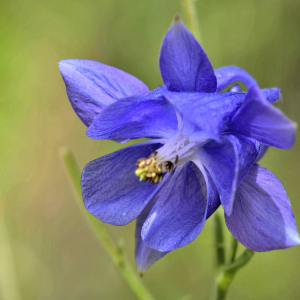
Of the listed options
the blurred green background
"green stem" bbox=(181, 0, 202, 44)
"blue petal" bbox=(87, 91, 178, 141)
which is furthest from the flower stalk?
the blurred green background

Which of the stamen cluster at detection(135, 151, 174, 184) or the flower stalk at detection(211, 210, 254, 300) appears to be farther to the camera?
the flower stalk at detection(211, 210, 254, 300)

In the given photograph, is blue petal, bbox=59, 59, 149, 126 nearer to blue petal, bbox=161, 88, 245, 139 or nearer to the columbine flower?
the columbine flower

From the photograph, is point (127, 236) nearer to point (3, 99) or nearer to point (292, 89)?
point (3, 99)

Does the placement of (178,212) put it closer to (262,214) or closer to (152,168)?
(152,168)

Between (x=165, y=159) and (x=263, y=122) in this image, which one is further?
(x=165, y=159)

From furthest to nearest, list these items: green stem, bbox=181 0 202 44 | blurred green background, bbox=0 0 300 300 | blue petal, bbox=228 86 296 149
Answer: blurred green background, bbox=0 0 300 300, green stem, bbox=181 0 202 44, blue petal, bbox=228 86 296 149

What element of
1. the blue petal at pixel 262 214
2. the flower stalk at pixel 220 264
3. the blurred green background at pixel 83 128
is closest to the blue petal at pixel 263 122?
the blue petal at pixel 262 214

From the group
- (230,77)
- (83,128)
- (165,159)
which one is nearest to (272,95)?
(230,77)
